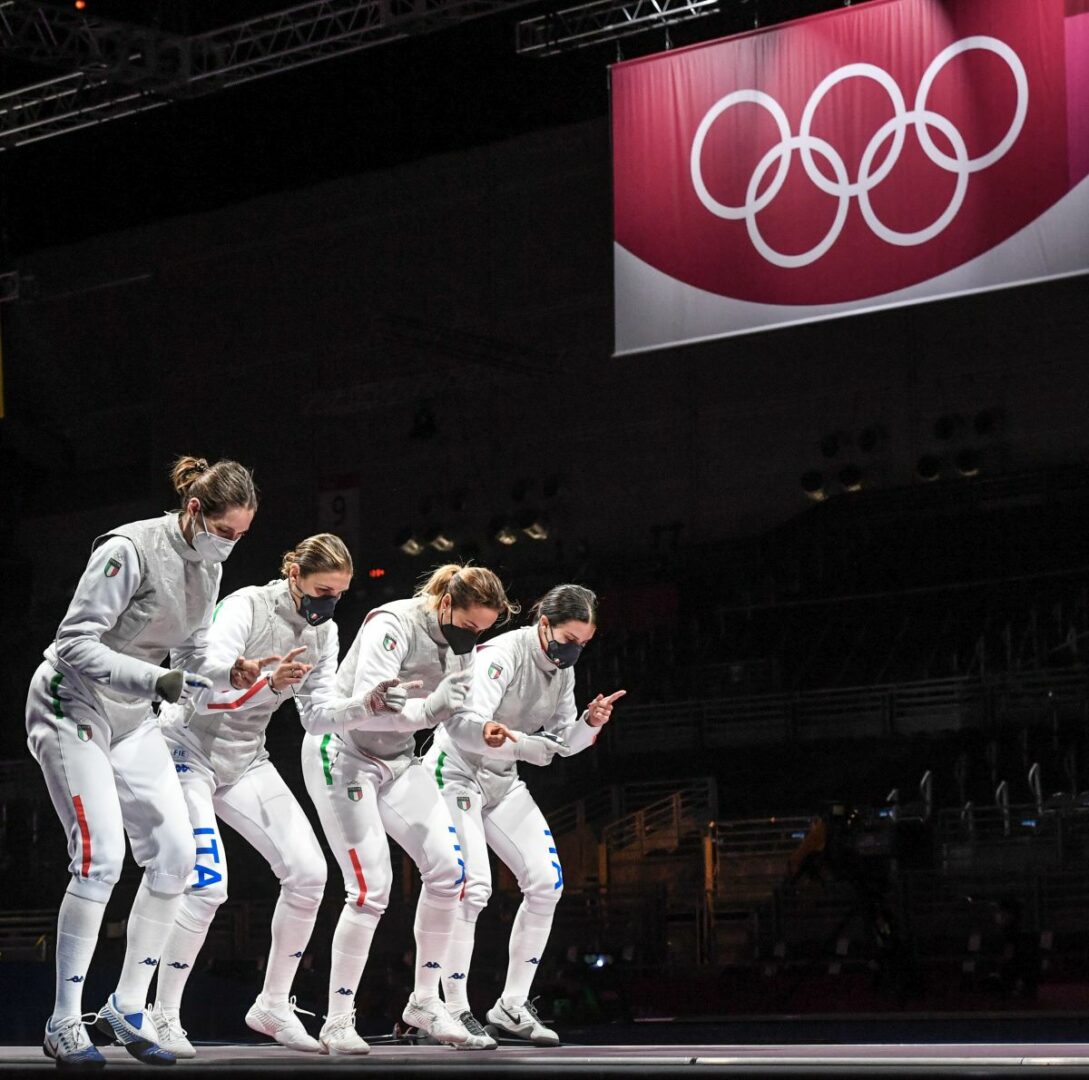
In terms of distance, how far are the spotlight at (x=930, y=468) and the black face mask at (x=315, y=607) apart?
9.87 meters

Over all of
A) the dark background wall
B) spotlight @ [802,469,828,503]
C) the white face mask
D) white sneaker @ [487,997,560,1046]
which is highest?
the dark background wall

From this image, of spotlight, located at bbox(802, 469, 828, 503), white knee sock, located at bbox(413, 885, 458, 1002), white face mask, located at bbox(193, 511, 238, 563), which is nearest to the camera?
white face mask, located at bbox(193, 511, 238, 563)

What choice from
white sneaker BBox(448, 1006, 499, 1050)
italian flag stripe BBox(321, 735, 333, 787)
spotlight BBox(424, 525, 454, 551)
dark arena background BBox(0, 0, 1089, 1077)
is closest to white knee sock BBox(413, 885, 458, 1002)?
white sneaker BBox(448, 1006, 499, 1050)

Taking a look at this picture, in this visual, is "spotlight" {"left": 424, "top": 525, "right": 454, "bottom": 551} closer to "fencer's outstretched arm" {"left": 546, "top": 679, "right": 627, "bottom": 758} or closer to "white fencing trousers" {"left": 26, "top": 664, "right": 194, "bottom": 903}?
"fencer's outstretched arm" {"left": 546, "top": 679, "right": 627, "bottom": 758}

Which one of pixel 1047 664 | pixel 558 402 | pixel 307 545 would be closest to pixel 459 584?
pixel 307 545

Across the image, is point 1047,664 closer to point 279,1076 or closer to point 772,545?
point 772,545

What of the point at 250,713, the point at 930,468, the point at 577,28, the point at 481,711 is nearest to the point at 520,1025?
the point at 481,711

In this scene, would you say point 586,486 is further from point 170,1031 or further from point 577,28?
point 170,1031

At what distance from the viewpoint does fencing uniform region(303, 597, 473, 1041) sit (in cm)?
523

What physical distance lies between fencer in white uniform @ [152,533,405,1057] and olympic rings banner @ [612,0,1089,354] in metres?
3.01

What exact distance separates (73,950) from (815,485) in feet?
36.4

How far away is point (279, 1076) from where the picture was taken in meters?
4.23

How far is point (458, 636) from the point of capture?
17.3 ft

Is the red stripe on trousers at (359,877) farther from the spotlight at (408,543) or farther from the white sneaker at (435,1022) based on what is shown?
the spotlight at (408,543)
